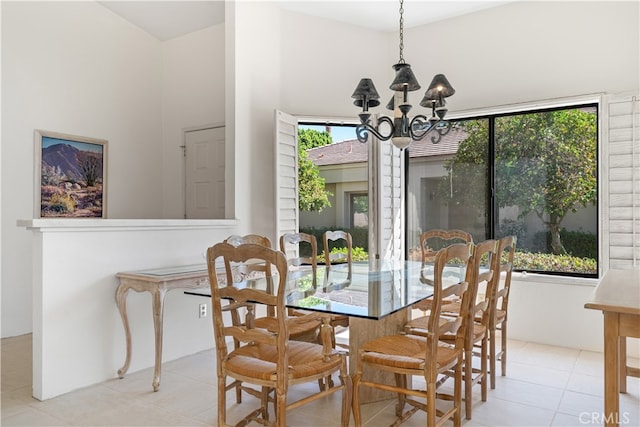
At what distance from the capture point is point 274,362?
2135mm

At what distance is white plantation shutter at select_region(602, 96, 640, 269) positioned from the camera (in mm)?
3547

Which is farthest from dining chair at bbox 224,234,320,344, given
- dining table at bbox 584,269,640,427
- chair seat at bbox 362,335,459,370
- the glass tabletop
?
dining table at bbox 584,269,640,427

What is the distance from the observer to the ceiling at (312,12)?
4355mm

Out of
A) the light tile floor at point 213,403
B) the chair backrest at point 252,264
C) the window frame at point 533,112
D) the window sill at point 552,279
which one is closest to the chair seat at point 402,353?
the light tile floor at point 213,403

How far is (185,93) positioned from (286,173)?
1.97m

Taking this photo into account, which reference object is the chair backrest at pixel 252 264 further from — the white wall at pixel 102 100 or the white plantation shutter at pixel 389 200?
the white wall at pixel 102 100

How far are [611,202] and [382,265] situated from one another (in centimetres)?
194

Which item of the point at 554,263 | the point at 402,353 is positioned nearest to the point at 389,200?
the point at 554,263

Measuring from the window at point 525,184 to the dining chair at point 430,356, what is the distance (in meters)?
2.26

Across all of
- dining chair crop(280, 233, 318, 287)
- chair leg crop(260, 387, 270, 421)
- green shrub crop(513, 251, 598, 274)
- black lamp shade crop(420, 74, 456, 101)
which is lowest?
chair leg crop(260, 387, 270, 421)

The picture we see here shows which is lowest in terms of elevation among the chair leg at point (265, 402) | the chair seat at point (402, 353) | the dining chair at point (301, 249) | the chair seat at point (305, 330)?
the chair leg at point (265, 402)

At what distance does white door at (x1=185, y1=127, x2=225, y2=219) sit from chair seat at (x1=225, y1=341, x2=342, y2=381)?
305cm

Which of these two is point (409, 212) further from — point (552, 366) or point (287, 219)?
point (552, 366)

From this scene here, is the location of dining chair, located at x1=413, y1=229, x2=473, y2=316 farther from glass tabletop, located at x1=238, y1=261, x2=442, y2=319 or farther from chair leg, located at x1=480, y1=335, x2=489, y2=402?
chair leg, located at x1=480, y1=335, x2=489, y2=402
